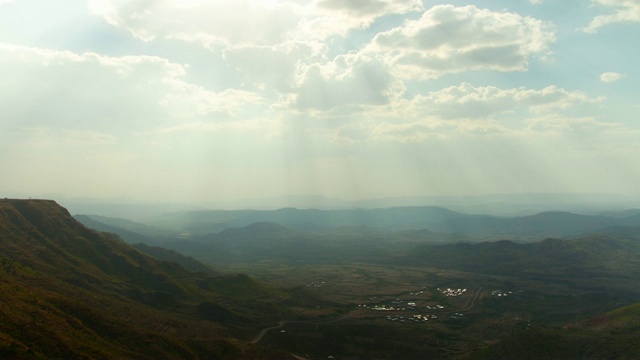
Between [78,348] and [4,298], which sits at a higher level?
[4,298]

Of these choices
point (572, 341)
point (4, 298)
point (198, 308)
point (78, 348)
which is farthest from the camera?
point (198, 308)

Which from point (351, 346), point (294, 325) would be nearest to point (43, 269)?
point (294, 325)

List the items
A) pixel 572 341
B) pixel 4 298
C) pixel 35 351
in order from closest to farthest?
1. pixel 35 351
2. pixel 4 298
3. pixel 572 341

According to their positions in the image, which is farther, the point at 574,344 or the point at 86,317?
the point at 574,344

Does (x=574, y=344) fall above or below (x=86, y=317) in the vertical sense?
below

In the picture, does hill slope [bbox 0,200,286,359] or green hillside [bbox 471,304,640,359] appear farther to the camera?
green hillside [bbox 471,304,640,359]

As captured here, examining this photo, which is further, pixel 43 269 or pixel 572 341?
pixel 43 269

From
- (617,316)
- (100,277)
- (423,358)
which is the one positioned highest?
(100,277)

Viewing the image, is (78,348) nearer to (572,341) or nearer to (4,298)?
(4,298)

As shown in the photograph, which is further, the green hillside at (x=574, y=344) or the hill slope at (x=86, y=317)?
the green hillside at (x=574, y=344)
